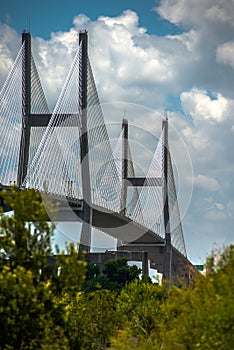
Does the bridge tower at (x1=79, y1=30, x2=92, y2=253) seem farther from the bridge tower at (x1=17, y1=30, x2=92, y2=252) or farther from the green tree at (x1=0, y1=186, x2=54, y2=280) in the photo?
the green tree at (x1=0, y1=186, x2=54, y2=280)

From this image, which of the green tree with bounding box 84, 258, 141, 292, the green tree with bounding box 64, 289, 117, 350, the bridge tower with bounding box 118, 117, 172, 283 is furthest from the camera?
the bridge tower with bounding box 118, 117, 172, 283

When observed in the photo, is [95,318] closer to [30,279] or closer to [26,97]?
[26,97]

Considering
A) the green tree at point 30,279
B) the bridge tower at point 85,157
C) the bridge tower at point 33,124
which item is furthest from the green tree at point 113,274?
the green tree at point 30,279

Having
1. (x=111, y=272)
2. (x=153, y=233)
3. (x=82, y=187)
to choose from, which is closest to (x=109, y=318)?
(x=82, y=187)

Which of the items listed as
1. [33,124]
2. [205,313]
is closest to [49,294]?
[205,313]

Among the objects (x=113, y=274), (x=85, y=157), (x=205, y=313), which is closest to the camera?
(x=205, y=313)

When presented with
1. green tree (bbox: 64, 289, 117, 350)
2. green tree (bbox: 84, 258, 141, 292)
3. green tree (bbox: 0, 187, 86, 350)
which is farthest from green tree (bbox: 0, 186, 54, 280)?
green tree (bbox: 84, 258, 141, 292)

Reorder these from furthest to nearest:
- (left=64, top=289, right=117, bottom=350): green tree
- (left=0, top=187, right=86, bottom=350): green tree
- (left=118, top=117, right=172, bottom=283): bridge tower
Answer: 1. (left=118, top=117, right=172, bottom=283): bridge tower
2. (left=64, top=289, right=117, bottom=350): green tree
3. (left=0, top=187, right=86, bottom=350): green tree

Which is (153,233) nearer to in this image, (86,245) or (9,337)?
(86,245)

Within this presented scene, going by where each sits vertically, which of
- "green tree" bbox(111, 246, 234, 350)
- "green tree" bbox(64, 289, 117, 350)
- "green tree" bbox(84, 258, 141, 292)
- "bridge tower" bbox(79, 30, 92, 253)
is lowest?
"green tree" bbox(111, 246, 234, 350)

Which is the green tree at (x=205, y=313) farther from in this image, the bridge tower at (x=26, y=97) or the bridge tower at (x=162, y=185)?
the bridge tower at (x=162, y=185)

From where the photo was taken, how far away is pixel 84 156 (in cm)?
5366

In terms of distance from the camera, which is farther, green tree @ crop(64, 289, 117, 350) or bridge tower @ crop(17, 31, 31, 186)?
bridge tower @ crop(17, 31, 31, 186)

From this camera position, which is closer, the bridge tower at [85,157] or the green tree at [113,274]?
the bridge tower at [85,157]
